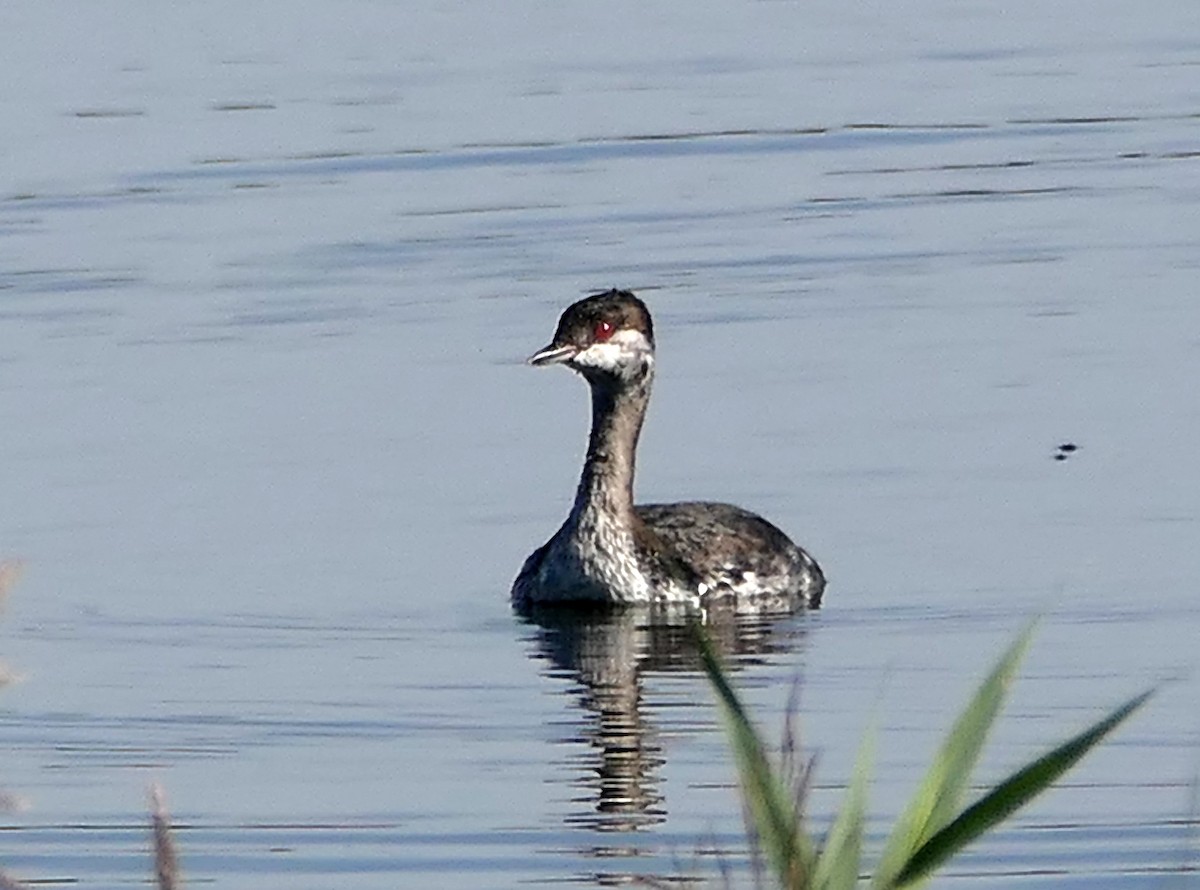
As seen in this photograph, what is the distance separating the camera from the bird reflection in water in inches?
421

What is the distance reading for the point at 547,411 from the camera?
18.5m

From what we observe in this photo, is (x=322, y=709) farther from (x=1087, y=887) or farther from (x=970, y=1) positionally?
(x=970, y=1)

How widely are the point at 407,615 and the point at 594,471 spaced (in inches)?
59.8

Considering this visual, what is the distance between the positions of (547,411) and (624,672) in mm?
4949

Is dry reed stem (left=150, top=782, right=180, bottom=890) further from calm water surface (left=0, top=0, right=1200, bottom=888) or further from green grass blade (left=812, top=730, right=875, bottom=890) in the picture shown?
calm water surface (left=0, top=0, right=1200, bottom=888)

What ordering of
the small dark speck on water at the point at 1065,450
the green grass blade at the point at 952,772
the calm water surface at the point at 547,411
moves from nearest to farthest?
the green grass blade at the point at 952,772, the calm water surface at the point at 547,411, the small dark speck on water at the point at 1065,450

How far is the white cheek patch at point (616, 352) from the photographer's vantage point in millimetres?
15320

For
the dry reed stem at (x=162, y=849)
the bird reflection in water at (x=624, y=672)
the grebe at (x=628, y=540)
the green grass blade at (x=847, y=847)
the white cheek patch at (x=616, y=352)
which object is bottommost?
the dry reed stem at (x=162, y=849)

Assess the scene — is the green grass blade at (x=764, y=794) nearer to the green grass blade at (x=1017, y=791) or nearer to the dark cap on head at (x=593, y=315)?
the green grass blade at (x=1017, y=791)

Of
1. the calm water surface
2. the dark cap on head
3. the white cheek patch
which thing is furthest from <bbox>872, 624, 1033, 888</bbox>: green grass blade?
the white cheek patch

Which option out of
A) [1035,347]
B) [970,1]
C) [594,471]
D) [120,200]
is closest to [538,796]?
[594,471]

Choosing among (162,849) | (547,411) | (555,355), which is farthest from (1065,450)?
(162,849)

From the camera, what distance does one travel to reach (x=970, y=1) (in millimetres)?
33406

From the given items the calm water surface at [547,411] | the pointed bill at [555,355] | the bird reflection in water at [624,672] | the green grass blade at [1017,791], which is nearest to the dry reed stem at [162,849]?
the green grass blade at [1017,791]
